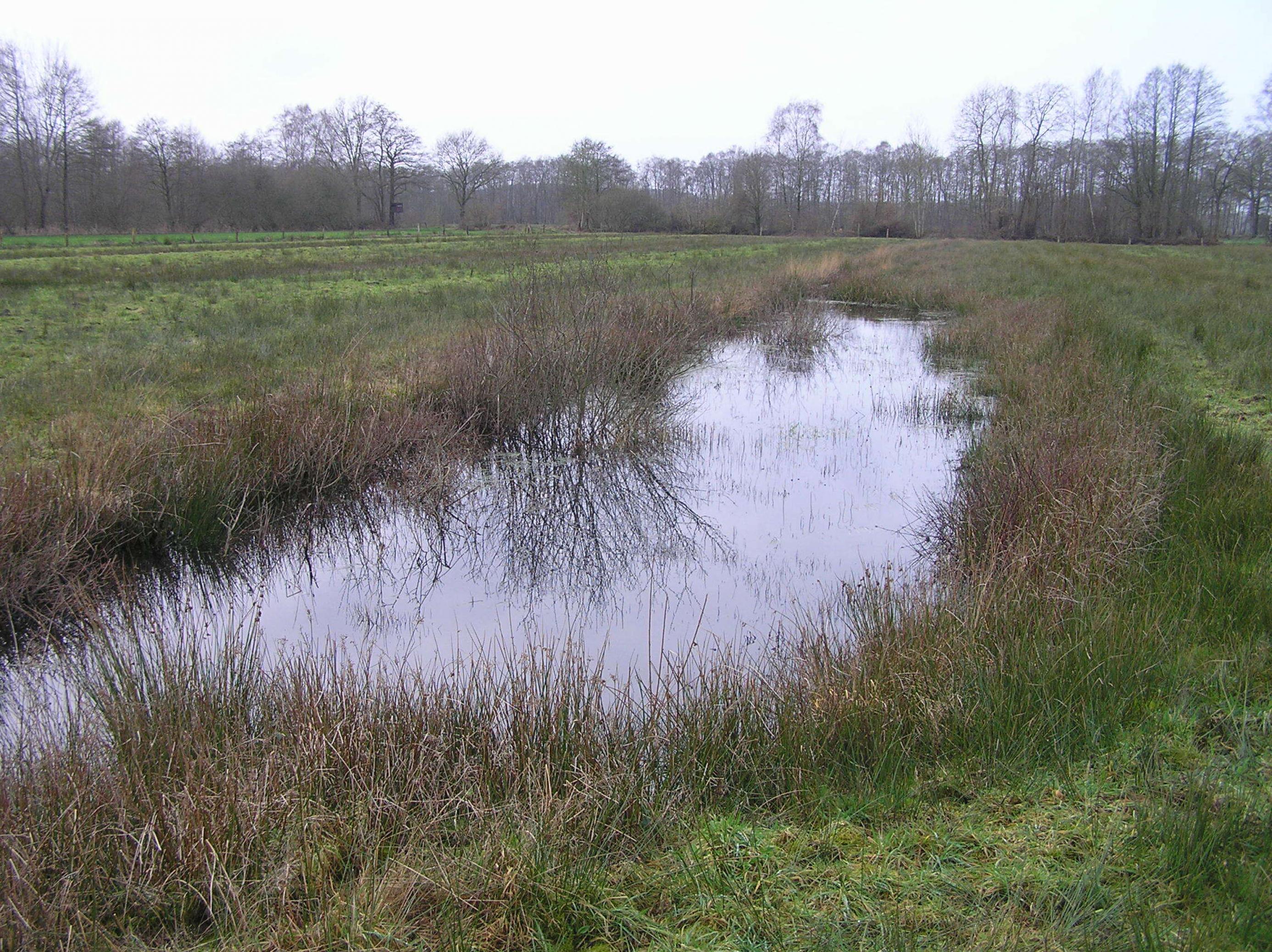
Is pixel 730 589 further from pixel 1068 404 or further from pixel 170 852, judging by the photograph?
pixel 1068 404

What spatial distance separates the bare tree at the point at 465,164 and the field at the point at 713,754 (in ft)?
196

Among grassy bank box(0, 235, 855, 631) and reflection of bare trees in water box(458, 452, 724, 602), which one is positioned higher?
grassy bank box(0, 235, 855, 631)

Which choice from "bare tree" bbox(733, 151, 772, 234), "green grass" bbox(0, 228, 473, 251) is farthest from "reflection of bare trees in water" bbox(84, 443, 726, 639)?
"bare tree" bbox(733, 151, 772, 234)

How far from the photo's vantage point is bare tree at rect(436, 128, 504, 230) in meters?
61.8

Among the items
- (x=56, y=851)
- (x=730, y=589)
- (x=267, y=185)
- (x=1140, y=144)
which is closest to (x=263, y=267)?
(x=730, y=589)

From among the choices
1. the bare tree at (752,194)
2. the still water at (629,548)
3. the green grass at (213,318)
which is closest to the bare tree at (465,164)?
the bare tree at (752,194)

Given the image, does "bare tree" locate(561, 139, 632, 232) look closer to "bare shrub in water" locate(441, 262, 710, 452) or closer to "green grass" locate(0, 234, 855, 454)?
"green grass" locate(0, 234, 855, 454)

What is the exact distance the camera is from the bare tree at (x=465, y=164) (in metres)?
61.8

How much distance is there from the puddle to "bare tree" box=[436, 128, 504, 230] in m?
57.7

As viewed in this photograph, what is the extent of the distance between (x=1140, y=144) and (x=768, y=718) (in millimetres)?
62476

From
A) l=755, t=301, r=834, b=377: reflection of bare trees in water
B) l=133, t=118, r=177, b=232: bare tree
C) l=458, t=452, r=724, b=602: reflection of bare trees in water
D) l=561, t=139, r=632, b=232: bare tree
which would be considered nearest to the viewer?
l=458, t=452, r=724, b=602: reflection of bare trees in water

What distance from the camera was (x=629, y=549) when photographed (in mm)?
6371

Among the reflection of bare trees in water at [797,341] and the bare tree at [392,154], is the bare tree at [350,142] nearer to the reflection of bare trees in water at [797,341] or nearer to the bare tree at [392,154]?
the bare tree at [392,154]

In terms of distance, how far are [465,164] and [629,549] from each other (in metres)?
61.8
